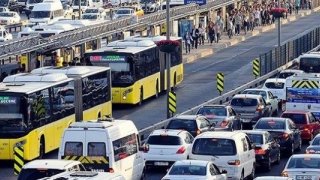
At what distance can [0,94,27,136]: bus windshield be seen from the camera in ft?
137

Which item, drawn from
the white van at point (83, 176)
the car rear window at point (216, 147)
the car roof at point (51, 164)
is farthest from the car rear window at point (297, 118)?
the white van at point (83, 176)

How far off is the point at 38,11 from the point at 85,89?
53015mm

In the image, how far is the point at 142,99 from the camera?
57344 mm

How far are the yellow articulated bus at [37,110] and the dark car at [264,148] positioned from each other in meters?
6.55

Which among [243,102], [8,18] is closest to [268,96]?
[243,102]

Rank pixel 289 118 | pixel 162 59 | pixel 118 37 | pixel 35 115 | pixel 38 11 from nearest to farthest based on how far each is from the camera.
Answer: pixel 35 115
pixel 289 118
pixel 162 59
pixel 118 37
pixel 38 11

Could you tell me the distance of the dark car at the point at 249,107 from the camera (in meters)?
49.7

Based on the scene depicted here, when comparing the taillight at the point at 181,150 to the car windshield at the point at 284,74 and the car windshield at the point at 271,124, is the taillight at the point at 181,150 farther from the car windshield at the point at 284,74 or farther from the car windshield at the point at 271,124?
the car windshield at the point at 284,74

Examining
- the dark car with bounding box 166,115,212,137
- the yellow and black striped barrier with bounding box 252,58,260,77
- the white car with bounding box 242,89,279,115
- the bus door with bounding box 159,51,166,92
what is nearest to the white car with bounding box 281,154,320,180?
the dark car with bounding box 166,115,212,137

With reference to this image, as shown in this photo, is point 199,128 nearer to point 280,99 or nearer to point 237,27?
point 280,99

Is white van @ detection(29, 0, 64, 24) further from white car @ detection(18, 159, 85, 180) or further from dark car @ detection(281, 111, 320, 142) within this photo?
white car @ detection(18, 159, 85, 180)

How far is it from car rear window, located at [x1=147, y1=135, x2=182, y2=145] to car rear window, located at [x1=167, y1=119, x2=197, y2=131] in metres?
3.66

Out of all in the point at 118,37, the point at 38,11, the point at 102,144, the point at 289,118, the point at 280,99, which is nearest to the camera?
the point at 102,144

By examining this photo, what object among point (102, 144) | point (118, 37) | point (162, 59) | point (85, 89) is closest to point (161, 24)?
point (118, 37)
